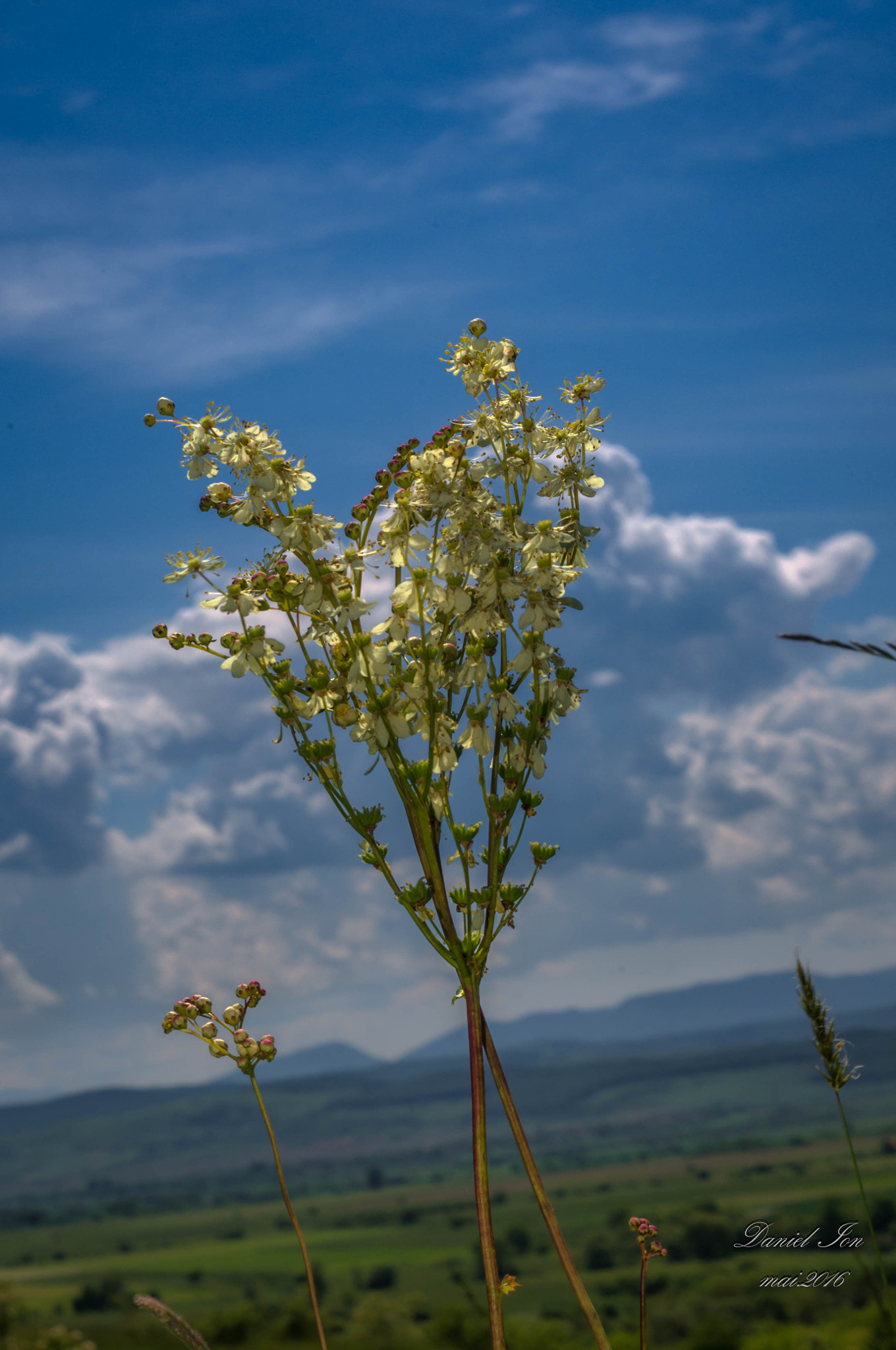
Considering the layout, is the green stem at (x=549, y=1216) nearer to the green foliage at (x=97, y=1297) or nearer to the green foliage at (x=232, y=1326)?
the green foliage at (x=232, y=1326)

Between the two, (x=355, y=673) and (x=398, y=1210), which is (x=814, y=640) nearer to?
(x=355, y=673)

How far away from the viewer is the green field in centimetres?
8356

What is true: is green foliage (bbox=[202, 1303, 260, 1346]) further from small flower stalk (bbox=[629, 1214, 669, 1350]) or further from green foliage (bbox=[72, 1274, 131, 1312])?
small flower stalk (bbox=[629, 1214, 669, 1350])

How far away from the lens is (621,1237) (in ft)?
350

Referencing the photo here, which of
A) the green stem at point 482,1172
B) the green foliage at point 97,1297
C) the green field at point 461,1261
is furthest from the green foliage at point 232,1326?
the green stem at point 482,1172

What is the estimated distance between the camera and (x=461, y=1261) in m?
116

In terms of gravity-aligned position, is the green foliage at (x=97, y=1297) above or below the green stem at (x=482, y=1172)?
below

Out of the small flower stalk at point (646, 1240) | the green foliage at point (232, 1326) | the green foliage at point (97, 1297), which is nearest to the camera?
the small flower stalk at point (646, 1240)

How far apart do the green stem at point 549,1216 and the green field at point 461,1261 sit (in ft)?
195

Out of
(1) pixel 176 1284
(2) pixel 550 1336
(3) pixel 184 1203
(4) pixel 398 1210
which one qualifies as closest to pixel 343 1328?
(1) pixel 176 1284

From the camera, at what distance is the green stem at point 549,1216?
2684mm

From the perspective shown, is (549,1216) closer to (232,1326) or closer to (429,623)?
(429,623)

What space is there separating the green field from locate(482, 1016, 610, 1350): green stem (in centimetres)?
5953

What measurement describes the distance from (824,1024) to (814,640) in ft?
4.38
